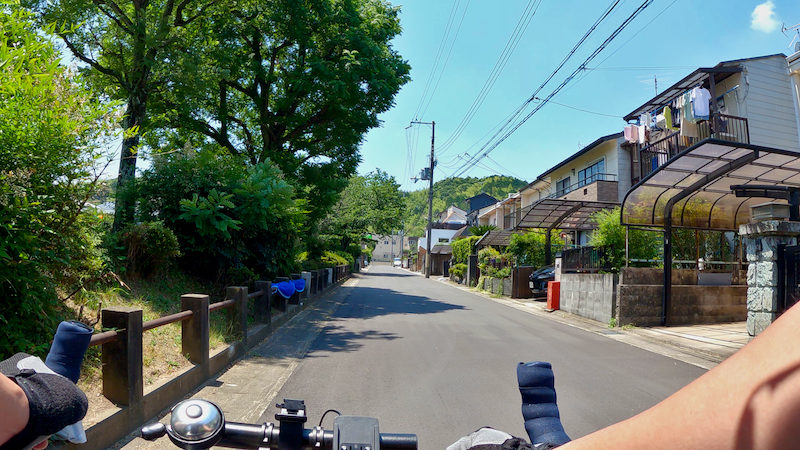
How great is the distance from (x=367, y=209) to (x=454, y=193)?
2292 inches

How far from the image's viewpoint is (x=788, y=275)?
757cm

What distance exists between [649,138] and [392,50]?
10407 millimetres

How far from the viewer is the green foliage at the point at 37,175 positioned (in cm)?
346

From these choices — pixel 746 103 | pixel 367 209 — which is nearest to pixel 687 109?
pixel 746 103

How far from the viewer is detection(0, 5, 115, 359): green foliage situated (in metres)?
3.46

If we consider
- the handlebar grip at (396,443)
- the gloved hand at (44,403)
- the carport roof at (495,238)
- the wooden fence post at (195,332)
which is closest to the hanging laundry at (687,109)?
the carport roof at (495,238)

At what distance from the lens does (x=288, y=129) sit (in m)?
16.6

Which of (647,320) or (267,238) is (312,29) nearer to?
(267,238)

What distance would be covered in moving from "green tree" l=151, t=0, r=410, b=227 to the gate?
10471mm

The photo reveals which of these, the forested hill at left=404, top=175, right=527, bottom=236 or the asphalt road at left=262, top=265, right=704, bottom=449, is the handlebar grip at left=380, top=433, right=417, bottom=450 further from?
the forested hill at left=404, top=175, right=527, bottom=236

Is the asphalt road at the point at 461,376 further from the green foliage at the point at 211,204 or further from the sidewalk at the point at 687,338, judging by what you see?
the green foliage at the point at 211,204

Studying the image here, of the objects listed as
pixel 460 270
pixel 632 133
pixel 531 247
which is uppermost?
pixel 632 133

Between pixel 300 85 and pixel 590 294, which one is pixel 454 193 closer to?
pixel 300 85

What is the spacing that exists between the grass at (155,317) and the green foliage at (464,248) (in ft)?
80.0
